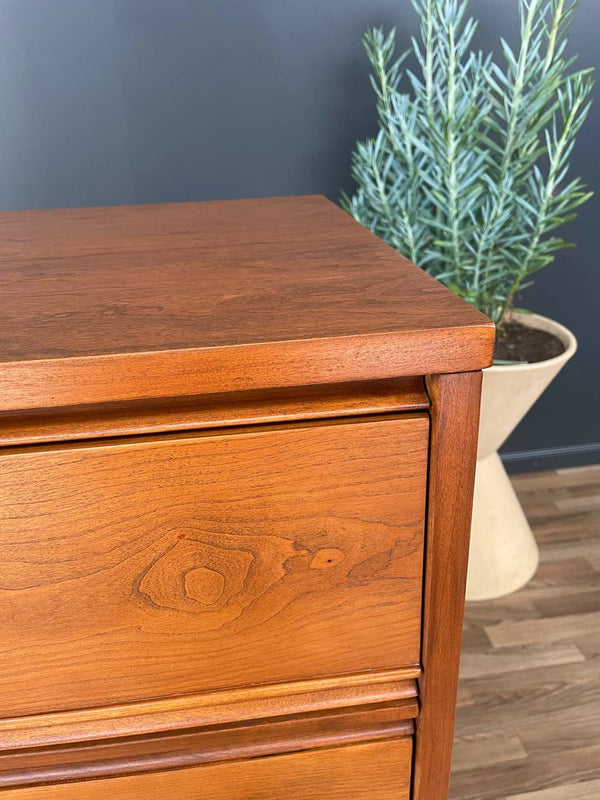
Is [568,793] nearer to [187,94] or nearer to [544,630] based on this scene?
[544,630]

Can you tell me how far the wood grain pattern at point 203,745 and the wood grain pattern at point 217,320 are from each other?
0.26m

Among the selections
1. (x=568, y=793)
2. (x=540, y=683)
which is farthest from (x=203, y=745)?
(x=540, y=683)

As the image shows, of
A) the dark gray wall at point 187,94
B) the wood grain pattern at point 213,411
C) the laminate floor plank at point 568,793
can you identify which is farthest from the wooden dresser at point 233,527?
the dark gray wall at point 187,94

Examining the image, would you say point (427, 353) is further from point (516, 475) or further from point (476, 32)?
point (516, 475)

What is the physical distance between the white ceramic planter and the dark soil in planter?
0.02 metres

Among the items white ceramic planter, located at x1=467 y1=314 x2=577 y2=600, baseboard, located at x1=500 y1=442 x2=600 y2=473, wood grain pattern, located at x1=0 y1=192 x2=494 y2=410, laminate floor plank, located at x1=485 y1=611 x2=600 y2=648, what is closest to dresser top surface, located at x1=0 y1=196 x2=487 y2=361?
wood grain pattern, located at x1=0 y1=192 x2=494 y2=410

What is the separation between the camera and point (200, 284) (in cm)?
53

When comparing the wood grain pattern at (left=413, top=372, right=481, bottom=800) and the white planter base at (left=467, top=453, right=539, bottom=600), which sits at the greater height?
the wood grain pattern at (left=413, top=372, right=481, bottom=800)

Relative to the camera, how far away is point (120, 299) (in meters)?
0.50

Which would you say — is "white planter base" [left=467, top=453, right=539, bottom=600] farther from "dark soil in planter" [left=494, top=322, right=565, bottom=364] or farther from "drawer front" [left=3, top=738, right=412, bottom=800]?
"drawer front" [left=3, top=738, right=412, bottom=800]

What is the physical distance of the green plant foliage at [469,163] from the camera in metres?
1.02

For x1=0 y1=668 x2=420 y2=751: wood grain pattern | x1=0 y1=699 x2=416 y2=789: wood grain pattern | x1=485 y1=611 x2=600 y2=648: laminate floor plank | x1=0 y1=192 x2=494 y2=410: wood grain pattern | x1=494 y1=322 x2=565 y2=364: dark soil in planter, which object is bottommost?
x1=485 y1=611 x2=600 y2=648: laminate floor plank

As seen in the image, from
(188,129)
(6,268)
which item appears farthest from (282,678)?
(188,129)

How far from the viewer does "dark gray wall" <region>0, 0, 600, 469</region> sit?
1238 millimetres
